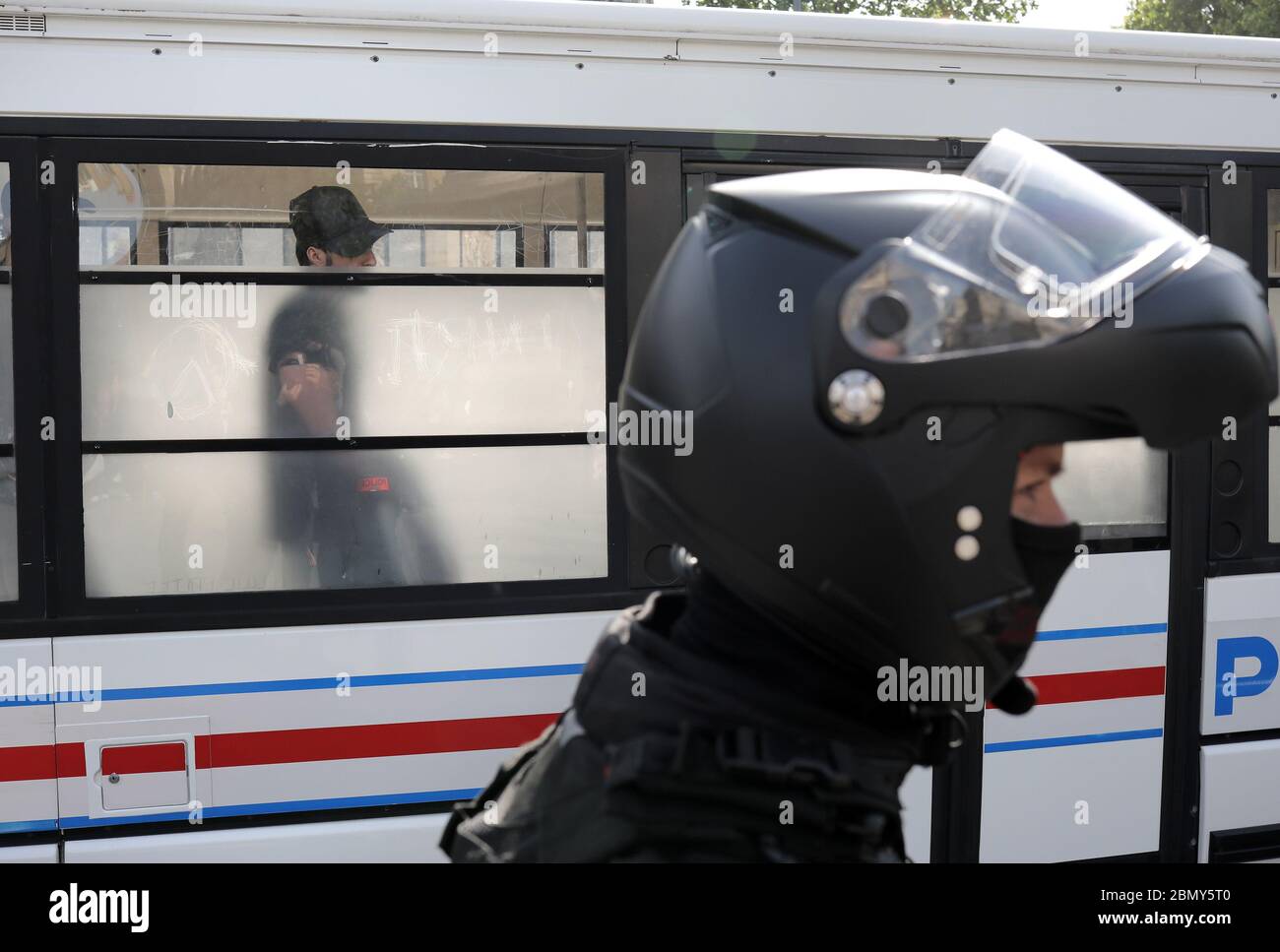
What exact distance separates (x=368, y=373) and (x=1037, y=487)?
7.51 ft

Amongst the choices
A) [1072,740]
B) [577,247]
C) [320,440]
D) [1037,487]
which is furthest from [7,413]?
[1072,740]

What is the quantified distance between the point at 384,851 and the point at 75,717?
88 centimetres

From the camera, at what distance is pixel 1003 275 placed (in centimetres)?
126

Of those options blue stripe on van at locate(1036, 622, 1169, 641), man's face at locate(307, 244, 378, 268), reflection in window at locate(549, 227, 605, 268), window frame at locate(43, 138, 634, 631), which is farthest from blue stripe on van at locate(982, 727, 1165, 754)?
man's face at locate(307, 244, 378, 268)

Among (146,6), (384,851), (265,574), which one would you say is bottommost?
Answer: (384,851)

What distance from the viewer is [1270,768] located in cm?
382

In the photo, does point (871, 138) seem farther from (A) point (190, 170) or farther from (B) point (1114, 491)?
(A) point (190, 170)

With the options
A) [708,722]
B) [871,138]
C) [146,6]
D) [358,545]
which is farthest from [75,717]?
[871,138]

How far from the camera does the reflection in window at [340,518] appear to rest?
3.11 meters

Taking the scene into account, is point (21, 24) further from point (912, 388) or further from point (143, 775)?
point (912, 388)

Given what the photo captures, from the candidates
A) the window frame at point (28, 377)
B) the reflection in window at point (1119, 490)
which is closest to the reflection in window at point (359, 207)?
the window frame at point (28, 377)

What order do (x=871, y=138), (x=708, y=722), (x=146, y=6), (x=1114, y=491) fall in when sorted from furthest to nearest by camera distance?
(x=1114, y=491) → (x=871, y=138) → (x=146, y=6) → (x=708, y=722)

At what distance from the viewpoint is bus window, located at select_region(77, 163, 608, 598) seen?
10.1 ft

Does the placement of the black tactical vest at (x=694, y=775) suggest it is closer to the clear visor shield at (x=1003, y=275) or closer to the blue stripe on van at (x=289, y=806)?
the clear visor shield at (x=1003, y=275)
